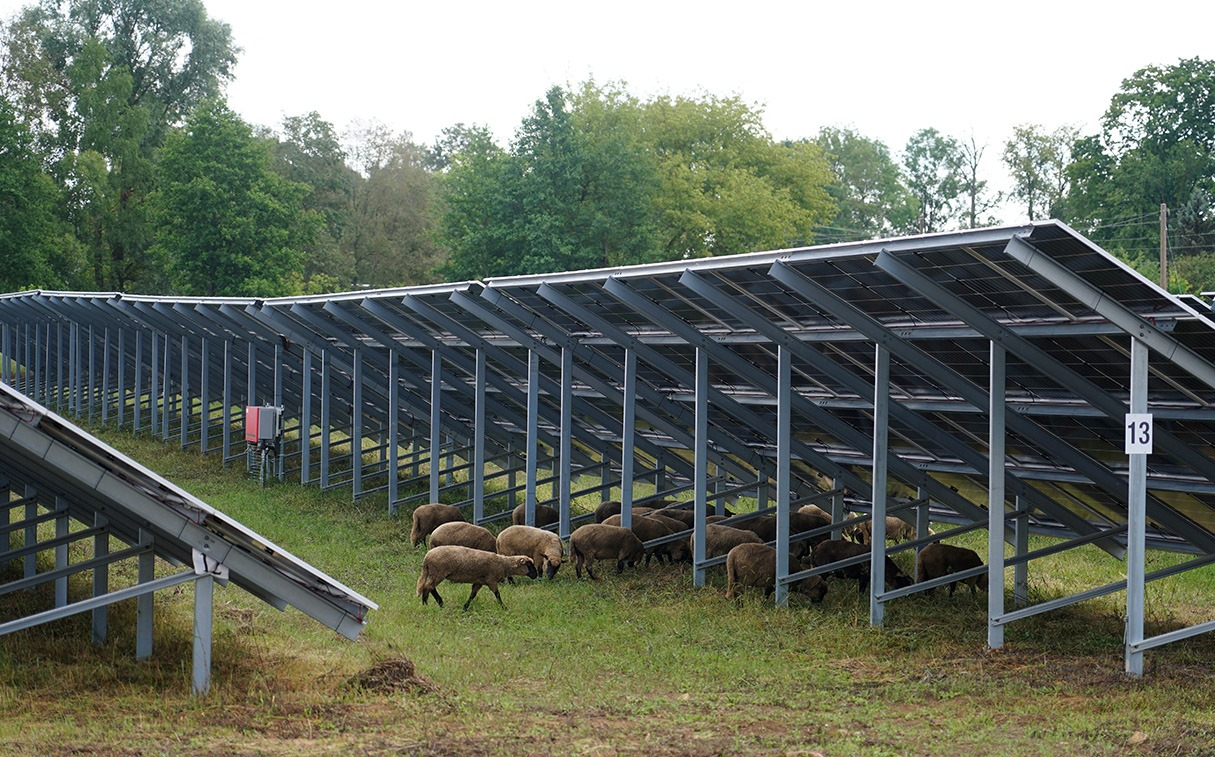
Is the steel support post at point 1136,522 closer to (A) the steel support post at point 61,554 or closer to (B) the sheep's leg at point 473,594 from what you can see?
(B) the sheep's leg at point 473,594

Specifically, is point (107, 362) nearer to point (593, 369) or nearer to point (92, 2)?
point (593, 369)

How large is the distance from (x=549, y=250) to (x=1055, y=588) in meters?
39.1

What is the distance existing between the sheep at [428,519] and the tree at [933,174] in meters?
58.5

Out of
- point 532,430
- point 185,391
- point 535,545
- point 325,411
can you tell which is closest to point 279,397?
point 325,411

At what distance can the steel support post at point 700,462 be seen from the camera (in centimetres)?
1727

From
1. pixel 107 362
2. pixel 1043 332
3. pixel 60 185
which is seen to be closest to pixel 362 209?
pixel 60 185

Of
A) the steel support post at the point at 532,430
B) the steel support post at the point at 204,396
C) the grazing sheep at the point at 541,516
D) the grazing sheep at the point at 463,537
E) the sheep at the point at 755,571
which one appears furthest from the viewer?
the steel support post at the point at 204,396

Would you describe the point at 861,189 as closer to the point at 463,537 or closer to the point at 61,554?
the point at 463,537

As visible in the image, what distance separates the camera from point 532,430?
2131 centimetres

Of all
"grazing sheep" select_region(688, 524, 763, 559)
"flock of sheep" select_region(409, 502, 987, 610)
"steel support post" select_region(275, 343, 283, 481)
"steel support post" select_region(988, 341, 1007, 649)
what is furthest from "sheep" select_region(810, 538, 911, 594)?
"steel support post" select_region(275, 343, 283, 481)

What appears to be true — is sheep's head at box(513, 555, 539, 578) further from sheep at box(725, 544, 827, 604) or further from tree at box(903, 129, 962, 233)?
tree at box(903, 129, 962, 233)

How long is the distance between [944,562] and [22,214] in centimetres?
4920

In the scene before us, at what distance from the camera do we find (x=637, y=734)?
32.0 feet

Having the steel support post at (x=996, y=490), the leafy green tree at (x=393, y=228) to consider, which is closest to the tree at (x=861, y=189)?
the leafy green tree at (x=393, y=228)
